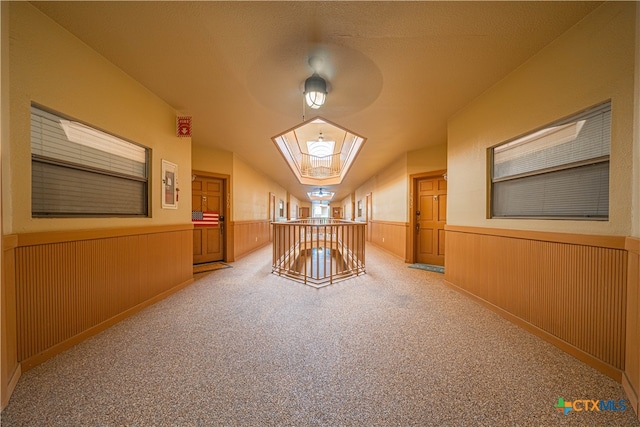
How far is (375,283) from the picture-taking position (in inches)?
137

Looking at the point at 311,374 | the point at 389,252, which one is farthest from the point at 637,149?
the point at 389,252

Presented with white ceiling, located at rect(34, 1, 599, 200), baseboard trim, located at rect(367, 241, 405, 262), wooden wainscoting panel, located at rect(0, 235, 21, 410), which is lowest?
baseboard trim, located at rect(367, 241, 405, 262)

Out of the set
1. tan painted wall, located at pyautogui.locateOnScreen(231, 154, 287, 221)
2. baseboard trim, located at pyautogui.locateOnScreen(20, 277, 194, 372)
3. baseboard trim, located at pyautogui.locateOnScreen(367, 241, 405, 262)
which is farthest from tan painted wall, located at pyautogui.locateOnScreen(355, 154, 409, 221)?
baseboard trim, located at pyautogui.locateOnScreen(20, 277, 194, 372)

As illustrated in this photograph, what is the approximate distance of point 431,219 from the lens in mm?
4895

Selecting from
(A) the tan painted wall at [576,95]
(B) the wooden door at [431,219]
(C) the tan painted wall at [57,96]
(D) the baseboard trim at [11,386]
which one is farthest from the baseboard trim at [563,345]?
(C) the tan painted wall at [57,96]

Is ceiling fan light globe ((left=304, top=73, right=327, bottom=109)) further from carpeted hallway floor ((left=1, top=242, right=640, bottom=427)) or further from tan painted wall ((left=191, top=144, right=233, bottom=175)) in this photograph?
tan painted wall ((left=191, top=144, right=233, bottom=175))

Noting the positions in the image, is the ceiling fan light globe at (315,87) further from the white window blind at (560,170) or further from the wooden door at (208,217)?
the wooden door at (208,217)

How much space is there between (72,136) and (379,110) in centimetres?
345

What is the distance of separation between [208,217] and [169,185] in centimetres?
200

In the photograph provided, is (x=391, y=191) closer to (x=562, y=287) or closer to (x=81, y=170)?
(x=562, y=287)

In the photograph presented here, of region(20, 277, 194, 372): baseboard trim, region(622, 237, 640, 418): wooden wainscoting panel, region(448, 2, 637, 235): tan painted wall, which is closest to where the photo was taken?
region(622, 237, 640, 418): wooden wainscoting panel

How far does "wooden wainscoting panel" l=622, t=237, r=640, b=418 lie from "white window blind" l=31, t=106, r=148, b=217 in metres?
4.33

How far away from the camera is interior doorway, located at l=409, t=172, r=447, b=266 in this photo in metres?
4.71

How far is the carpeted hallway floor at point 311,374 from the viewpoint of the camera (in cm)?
118
